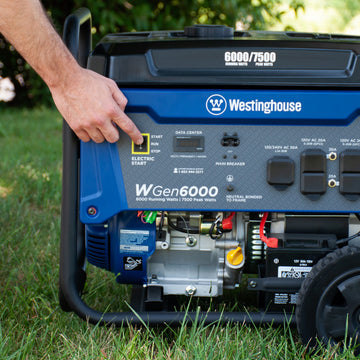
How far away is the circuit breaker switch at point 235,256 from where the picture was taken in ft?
6.32

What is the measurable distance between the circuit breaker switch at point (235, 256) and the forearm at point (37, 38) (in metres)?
0.80

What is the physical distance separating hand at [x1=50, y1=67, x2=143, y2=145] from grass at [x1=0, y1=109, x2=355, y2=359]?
0.67 meters

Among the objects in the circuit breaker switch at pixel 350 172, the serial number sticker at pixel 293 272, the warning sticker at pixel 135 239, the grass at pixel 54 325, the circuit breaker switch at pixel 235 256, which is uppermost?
the circuit breaker switch at pixel 350 172

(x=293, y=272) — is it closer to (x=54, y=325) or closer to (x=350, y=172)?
(x=350, y=172)

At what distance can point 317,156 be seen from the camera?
1.72m

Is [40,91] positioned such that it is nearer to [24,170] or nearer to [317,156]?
[24,170]

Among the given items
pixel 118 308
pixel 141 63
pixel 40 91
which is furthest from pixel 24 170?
pixel 40 91

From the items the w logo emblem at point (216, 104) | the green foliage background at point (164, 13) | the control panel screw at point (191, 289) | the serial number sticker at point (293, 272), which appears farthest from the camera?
the green foliage background at point (164, 13)

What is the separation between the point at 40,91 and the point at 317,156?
→ 556 centimetres

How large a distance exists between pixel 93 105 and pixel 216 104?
371mm

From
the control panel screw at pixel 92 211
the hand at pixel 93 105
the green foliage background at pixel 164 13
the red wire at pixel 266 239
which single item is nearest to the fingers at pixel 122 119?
the hand at pixel 93 105

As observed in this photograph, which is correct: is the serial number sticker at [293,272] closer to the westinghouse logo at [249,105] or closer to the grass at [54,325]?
the grass at [54,325]

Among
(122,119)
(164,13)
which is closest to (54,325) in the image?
(122,119)

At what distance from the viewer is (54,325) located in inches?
81.0
